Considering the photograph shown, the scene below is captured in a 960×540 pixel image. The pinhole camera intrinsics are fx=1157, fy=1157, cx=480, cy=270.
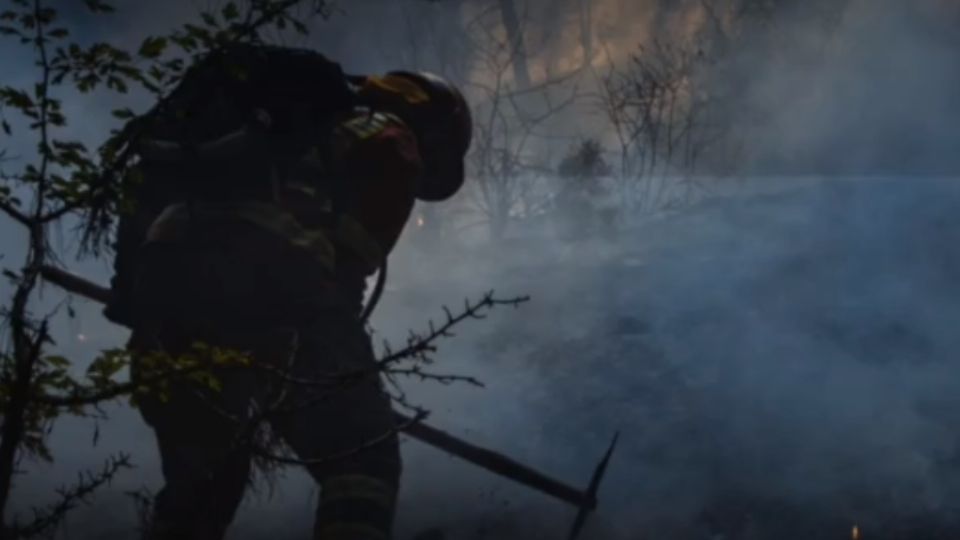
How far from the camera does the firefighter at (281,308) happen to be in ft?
11.0

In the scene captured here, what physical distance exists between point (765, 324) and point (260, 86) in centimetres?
407

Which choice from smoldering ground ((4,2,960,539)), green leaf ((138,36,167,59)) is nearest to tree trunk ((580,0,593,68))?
smoldering ground ((4,2,960,539))

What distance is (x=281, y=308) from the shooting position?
3.52m

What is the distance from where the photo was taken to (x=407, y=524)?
5051mm

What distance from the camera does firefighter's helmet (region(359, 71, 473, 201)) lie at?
4.01 meters

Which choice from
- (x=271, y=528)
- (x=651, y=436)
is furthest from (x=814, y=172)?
(x=271, y=528)

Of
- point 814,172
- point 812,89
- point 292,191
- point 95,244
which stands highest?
point 812,89

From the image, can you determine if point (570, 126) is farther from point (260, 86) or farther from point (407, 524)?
point (260, 86)

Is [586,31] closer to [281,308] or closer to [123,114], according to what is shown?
[281,308]

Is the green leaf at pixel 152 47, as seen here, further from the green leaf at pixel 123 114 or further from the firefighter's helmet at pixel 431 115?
the firefighter's helmet at pixel 431 115

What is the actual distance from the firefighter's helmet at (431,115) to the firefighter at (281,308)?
0.85ft

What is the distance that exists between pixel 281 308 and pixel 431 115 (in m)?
0.95

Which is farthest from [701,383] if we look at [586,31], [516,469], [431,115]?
[586,31]

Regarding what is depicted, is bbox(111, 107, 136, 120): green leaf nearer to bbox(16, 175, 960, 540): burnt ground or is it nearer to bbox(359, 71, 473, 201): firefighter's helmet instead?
bbox(359, 71, 473, 201): firefighter's helmet
